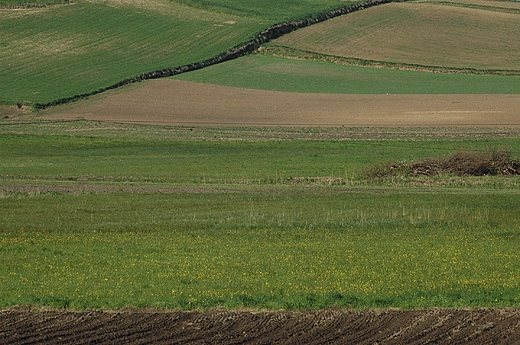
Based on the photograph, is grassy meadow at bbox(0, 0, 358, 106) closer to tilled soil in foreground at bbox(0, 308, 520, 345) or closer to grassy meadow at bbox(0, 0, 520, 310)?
grassy meadow at bbox(0, 0, 520, 310)

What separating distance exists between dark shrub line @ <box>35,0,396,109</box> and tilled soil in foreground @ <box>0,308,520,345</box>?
53.0 meters

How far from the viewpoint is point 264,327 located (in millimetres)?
21234

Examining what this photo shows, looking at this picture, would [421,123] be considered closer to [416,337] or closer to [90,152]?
[90,152]

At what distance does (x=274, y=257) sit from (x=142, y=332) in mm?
7492

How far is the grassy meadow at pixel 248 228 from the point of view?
23.9 metres

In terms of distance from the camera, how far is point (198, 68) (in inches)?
3538

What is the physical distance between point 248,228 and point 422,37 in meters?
75.7

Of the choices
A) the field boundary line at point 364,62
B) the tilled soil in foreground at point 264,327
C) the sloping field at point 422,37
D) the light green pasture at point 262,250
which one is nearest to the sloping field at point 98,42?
the field boundary line at point 364,62

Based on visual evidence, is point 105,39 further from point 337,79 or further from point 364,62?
point 364,62

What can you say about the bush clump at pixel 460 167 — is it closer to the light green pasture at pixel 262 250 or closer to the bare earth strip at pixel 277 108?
the light green pasture at pixel 262 250

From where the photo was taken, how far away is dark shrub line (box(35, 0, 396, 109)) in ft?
253

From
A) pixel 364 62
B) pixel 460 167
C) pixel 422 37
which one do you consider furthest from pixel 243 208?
pixel 422 37

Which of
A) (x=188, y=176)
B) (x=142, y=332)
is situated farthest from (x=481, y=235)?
(x=188, y=176)

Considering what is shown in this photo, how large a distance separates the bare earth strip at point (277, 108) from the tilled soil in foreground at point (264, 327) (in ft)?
142
